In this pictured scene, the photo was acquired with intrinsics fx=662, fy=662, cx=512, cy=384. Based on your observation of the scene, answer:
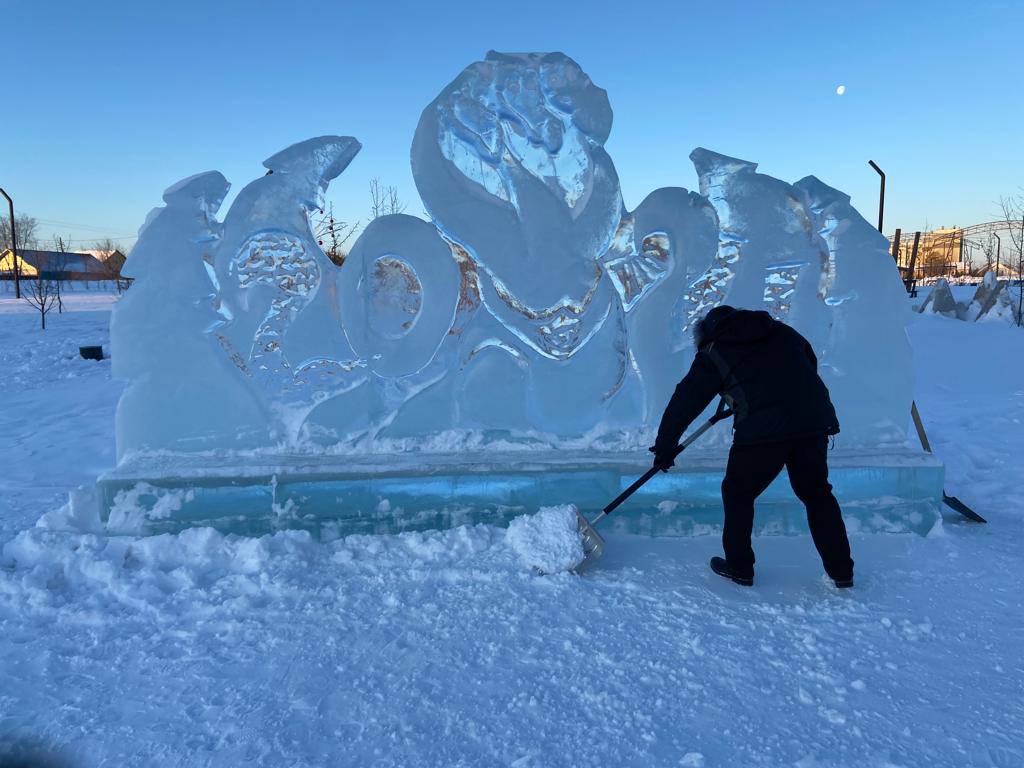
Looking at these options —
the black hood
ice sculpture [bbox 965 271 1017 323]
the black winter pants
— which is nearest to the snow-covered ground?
the black winter pants

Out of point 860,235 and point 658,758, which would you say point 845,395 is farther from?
point 658,758

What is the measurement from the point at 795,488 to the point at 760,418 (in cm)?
45

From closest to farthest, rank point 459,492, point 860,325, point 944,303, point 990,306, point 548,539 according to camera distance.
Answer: point 548,539 → point 459,492 → point 860,325 → point 990,306 → point 944,303

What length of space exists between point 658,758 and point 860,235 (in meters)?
3.39

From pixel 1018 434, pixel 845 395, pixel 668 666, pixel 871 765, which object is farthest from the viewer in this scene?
pixel 1018 434

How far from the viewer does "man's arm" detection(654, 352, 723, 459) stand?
10.6 ft

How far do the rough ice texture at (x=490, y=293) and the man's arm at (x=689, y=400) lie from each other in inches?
32.8

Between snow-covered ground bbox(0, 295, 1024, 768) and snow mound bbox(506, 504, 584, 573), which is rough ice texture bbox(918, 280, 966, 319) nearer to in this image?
snow-covered ground bbox(0, 295, 1024, 768)

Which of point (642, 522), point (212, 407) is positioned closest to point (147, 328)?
point (212, 407)

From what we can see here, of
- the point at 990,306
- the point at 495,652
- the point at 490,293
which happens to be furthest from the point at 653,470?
the point at 990,306

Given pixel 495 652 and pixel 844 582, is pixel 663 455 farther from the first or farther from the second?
pixel 495 652

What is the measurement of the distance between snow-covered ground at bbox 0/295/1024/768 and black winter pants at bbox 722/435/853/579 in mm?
188

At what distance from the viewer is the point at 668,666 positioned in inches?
104

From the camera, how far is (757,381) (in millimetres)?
3125
